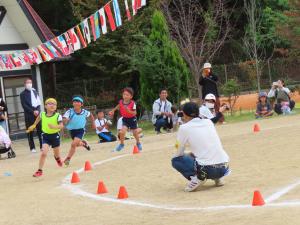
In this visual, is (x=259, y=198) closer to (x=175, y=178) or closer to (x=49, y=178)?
(x=175, y=178)

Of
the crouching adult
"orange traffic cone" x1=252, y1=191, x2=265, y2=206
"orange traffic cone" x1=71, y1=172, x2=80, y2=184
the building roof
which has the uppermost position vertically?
the building roof

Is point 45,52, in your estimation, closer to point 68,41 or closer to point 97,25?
point 68,41

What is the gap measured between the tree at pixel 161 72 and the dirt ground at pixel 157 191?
878 cm

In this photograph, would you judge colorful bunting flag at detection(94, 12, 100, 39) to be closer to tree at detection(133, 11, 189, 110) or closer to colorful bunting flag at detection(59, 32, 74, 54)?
colorful bunting flag at detection(59, 32, 74, 54)

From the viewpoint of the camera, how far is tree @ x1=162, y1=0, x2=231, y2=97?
1289 inches

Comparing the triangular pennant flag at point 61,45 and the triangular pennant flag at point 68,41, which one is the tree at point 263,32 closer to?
the triangular pennant flag at point 61,45

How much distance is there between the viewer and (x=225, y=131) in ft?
60.1

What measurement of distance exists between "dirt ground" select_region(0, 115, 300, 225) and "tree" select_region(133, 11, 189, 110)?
28.8 feet

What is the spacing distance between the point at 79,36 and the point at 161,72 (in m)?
5.10

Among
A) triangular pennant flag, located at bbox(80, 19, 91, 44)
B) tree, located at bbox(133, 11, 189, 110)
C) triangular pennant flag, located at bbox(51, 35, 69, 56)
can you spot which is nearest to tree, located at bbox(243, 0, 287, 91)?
tree, located at bbox(133, 11, 189, 110)

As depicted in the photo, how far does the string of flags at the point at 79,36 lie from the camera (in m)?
17.8

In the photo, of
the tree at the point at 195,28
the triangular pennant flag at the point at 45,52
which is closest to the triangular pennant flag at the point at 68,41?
the triangular pennant flag at the point at 45,52

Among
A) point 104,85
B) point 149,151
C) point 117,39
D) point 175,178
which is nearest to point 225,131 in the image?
point 149,151

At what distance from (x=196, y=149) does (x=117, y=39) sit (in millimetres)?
20842
